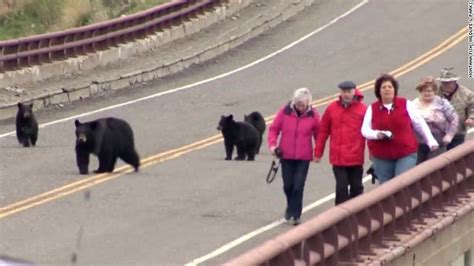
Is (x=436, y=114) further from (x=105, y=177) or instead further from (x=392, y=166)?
(x=105, y=177)

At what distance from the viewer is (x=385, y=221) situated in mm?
11492

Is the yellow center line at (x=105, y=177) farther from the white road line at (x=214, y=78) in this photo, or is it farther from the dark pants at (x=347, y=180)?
the dark pants at (x=347, y=180)

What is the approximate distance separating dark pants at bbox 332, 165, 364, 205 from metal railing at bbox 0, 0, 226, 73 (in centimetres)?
1412

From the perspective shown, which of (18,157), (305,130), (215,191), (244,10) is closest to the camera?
(305,130)

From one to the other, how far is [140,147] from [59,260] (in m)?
8.83

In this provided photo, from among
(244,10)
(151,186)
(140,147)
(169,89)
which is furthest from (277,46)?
(151,186)

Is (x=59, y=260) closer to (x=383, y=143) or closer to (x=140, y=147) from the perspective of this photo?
(x=383, y=143)

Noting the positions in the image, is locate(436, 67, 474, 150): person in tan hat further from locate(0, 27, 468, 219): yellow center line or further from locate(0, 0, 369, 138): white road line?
locate(0, 0, 369, 138): white road line

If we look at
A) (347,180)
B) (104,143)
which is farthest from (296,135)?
(104,143)

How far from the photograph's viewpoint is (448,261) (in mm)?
13039

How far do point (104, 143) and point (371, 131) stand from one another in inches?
234

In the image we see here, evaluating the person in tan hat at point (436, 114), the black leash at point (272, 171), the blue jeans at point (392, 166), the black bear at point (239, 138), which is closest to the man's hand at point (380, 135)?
the blue jeans at point (392, 166)

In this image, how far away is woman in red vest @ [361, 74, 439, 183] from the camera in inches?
510

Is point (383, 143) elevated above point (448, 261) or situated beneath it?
elevated above
